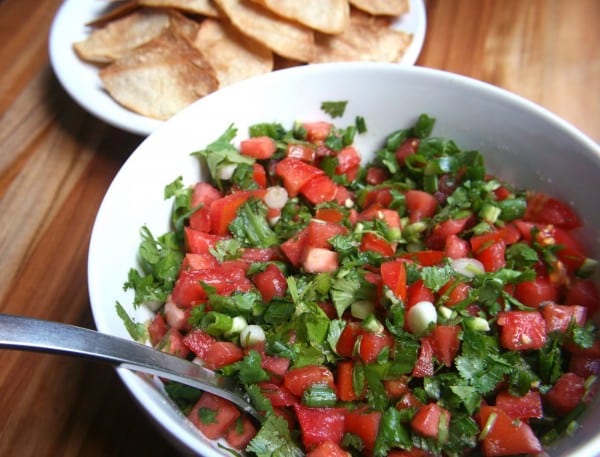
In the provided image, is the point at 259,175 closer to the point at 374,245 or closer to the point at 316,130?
the point at 316,130

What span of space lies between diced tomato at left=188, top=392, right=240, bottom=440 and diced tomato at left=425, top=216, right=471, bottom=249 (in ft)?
1.98

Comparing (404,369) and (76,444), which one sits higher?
(404,369)

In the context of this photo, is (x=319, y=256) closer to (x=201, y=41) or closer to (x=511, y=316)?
(x=511, y=316)

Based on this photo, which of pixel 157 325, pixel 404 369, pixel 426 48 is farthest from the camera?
pixel 426 48

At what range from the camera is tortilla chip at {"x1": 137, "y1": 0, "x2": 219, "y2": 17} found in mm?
1938

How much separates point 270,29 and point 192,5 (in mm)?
282

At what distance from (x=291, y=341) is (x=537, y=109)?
2.64 ft

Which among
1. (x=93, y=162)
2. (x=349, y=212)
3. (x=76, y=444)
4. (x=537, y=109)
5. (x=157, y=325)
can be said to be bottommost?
(x=76, y=444)

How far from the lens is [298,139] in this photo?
1.55 metres

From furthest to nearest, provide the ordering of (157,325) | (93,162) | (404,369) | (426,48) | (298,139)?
(426,48) → (93,162) → (298,139) → (157,325) → (404,369)

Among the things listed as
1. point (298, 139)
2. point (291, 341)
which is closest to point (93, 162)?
point (298, 139)

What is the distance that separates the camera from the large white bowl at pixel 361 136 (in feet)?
4.11

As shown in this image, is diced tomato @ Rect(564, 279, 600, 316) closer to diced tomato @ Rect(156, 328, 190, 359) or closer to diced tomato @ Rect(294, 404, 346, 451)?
diced tomato @ Rect(294, 404, 346, 451)

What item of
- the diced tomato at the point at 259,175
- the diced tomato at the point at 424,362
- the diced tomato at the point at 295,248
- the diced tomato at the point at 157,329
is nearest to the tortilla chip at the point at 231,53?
the diced tomato at the point at 259,175
